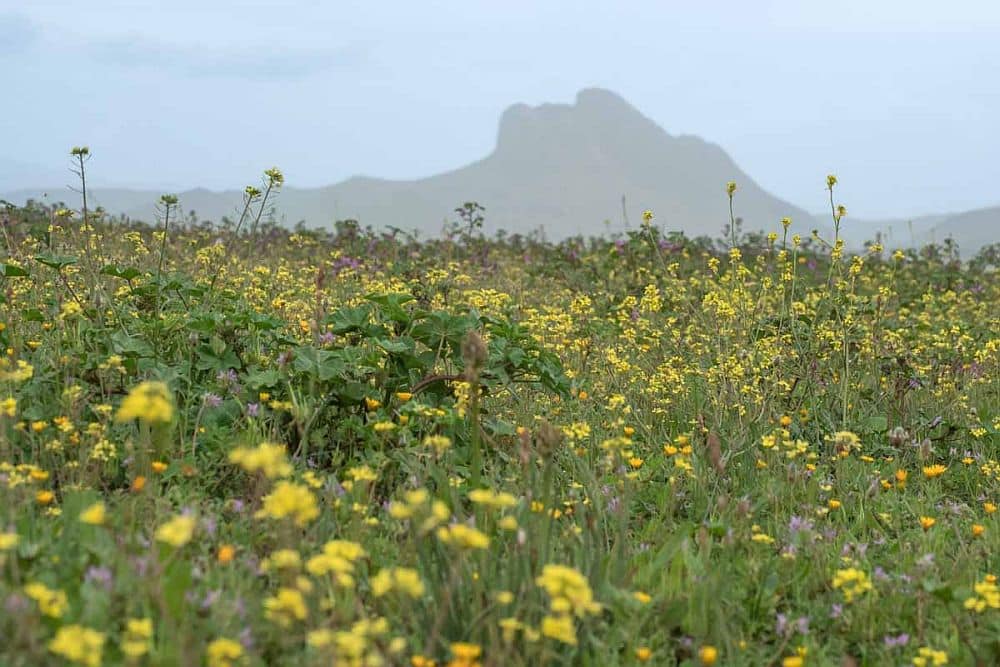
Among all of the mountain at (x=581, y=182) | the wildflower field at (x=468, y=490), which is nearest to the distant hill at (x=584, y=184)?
the mountain at (x=581, y=182)

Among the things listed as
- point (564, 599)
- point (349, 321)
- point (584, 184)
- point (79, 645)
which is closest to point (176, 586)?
point (79, 645)

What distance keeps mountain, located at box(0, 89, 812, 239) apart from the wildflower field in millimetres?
87401

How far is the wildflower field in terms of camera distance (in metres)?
1.92

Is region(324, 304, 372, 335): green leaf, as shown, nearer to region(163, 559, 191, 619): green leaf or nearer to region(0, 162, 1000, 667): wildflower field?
region(0, 162, 1000, 667): wildflower field

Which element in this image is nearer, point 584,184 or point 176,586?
point 176,586

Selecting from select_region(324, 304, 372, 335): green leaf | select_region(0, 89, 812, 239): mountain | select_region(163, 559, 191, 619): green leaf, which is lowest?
select_region(163, 559, 191, 619): green leaf

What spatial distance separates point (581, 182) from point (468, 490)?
144349mm

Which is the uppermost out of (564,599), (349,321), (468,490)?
(349,321)

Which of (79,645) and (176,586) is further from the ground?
(79,645)

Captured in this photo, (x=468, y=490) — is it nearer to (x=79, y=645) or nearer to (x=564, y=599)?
(x=564, y=599)

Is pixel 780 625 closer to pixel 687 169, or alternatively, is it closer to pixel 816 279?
pixel 816 279

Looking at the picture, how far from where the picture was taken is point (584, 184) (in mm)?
142875

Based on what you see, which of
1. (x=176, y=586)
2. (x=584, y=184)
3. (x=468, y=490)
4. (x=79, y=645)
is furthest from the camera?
(x=584, y=184)

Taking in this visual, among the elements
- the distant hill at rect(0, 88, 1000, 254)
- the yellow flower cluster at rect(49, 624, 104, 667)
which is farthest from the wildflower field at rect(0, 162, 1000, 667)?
the distant hill at rect(0, 88, 1000, 254)
